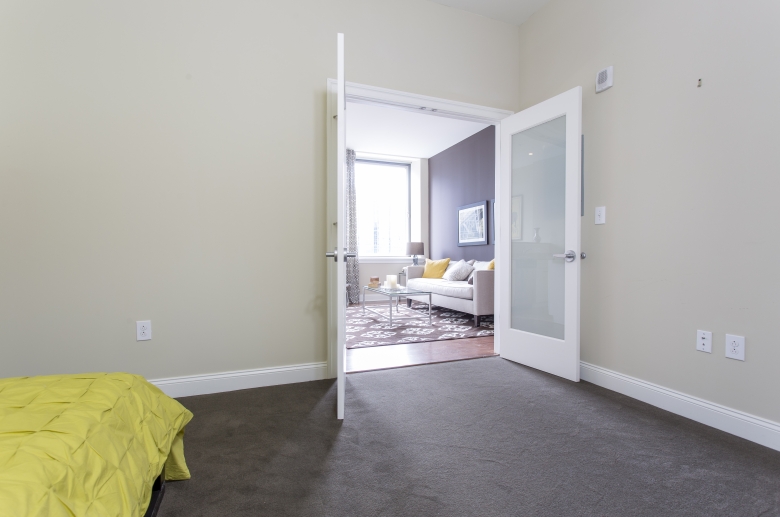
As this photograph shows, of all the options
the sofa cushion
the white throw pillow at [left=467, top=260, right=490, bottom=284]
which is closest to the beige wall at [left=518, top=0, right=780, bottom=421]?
the sofa cushion

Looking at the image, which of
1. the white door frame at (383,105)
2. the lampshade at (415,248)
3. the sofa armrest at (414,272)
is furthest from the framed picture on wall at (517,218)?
the lampshade at (415,248)

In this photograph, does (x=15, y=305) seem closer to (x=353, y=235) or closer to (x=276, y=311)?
(x=276, y=311)

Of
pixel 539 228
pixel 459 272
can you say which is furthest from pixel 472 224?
pixel 539 228

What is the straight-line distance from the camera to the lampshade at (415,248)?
23.4 ft

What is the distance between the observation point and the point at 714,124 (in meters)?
1.95

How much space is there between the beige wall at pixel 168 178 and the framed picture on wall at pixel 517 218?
1.34m

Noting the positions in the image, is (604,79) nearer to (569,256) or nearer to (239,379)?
(569,256)

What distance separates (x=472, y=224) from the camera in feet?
20.9

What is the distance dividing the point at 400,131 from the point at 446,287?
2569 millimetres

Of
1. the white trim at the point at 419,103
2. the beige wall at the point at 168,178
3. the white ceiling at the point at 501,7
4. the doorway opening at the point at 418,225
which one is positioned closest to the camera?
the beige wall at the point at 168,178

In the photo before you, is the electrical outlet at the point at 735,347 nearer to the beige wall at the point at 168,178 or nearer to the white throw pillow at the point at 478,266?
the beige wall at the point at 168,178

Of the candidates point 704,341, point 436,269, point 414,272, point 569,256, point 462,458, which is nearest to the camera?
point 462,458

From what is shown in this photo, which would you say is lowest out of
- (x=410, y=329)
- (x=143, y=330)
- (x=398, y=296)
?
(x=410, y=329)

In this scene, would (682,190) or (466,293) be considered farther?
(466,293)
